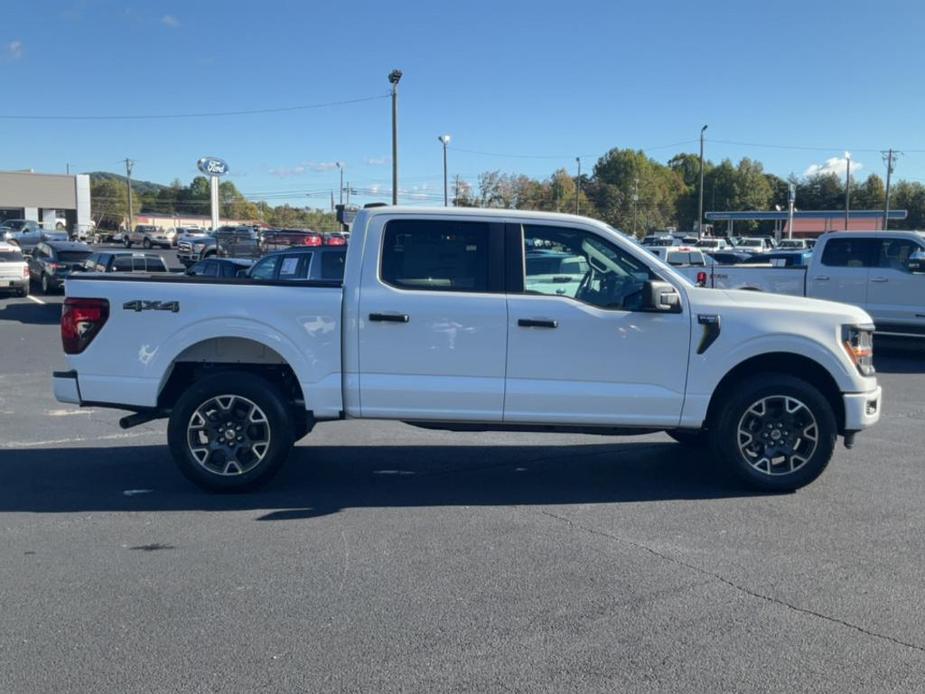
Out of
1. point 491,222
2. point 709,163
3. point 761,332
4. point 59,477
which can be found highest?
point 709,163

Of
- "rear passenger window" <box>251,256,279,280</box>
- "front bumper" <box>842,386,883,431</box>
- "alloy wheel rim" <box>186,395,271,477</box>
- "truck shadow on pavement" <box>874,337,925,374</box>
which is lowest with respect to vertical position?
"truck shadow on pavement" <box>874,337,925,374</box>

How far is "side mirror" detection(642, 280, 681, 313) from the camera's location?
20.5 feet

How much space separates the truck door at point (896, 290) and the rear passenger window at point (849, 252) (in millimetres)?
152

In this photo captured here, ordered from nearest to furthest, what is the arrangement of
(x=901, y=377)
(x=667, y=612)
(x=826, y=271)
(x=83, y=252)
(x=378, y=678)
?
(x=378, y=678)
(x=667, y=612)
(x=901, y=377)
(x=826, y=271)
(x=83, y=252)

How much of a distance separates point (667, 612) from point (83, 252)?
24.4 metres

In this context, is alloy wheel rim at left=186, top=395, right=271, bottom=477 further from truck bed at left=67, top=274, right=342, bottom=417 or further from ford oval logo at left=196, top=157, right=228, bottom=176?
ford oval logo at left=196, top=157, right=228, bottom=176

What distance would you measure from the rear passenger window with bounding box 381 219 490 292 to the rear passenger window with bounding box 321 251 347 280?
7.03 meters

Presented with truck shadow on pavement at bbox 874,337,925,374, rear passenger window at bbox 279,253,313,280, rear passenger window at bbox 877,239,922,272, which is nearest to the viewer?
truck shadow on pavement at bbox 874,337,925,374

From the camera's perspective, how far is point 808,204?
11512 cm

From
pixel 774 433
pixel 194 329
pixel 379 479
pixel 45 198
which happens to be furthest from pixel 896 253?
pixel 45 198

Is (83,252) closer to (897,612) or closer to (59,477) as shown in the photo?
(59,477)

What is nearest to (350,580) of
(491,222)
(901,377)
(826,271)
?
(491,222)


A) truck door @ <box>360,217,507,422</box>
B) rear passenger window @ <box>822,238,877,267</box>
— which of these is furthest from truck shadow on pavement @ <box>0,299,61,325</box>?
rear passenger window @ <box>822,238,877,267</box>

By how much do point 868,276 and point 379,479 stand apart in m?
10.8
